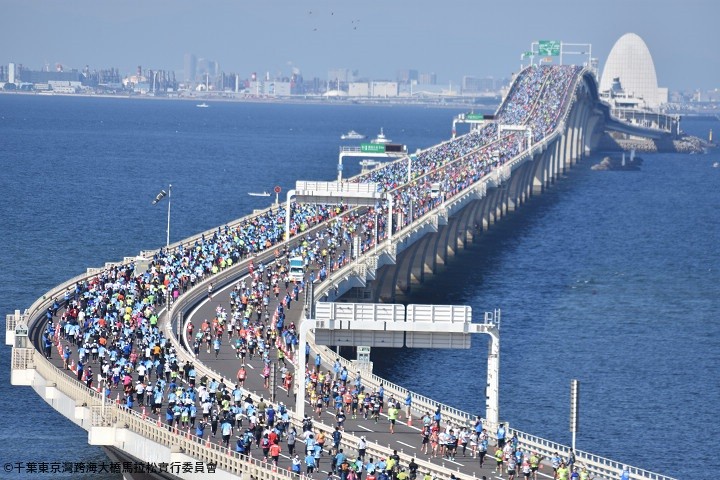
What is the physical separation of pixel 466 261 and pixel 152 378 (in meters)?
72.2

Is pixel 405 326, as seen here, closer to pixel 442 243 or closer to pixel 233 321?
pixel 233 321

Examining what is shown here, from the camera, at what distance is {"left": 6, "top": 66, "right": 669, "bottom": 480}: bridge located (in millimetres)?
51844

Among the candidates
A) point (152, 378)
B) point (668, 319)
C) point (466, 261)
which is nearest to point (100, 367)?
point (152, 378)

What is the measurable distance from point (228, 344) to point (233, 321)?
316cm

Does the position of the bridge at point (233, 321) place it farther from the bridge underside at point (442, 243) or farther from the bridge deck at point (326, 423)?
the bridge underside at point (442, 243)

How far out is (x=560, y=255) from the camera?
13600 cm

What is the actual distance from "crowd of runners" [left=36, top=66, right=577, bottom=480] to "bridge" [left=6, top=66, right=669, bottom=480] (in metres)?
0.14

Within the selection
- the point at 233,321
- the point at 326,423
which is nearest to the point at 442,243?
Answer: the point at 233,321

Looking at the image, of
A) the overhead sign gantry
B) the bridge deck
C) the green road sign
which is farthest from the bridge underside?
the overhead sign gantry

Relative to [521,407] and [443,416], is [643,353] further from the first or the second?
[443,416]

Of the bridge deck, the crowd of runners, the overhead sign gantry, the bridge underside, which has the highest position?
the overhead sign gantry

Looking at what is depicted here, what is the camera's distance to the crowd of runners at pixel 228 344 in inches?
2032

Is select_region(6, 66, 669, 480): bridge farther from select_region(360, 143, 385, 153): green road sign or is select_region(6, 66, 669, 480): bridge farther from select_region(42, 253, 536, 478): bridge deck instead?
select_region(360, 143, 385, 153): green road sign

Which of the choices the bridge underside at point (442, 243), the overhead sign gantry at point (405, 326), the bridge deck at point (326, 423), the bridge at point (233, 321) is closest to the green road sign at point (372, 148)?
the bridge at point (233, 321)
